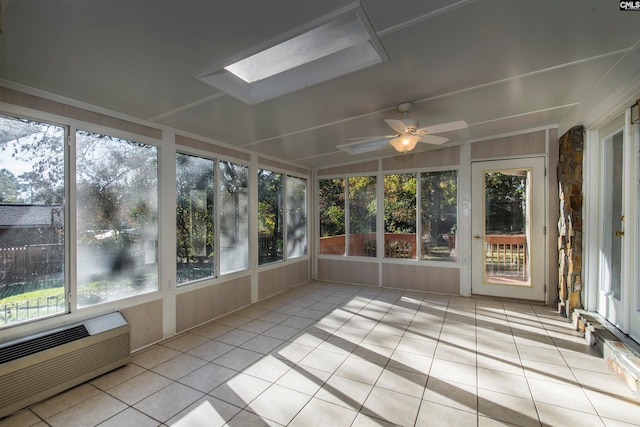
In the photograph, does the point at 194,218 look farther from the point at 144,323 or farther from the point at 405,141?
the point at 405,141

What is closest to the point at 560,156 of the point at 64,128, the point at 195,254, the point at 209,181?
the point at 209,181

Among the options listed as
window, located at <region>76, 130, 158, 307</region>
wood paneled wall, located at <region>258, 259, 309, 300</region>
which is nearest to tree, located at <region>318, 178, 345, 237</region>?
wood paneled wall, located at <region>258, 259, 309, 300</region>

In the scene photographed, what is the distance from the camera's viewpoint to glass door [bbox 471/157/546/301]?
4434 mm

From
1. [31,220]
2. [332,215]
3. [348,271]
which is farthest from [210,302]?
[332,215]

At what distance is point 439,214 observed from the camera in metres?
5.07

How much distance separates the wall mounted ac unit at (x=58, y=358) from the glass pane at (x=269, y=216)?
2367 millimetres

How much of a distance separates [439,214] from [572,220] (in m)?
1.80

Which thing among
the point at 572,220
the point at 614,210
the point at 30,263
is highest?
the point at 614,210

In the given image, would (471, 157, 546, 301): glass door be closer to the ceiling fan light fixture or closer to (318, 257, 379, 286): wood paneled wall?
(318, 257, 379, 286): wood paneled wall

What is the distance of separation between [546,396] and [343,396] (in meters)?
1.54

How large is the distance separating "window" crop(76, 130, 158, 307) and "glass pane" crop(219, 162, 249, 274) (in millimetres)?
954

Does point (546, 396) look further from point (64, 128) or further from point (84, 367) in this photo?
point (64, 128)

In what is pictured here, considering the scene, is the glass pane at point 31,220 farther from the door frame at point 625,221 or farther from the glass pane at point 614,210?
the glass pane at point 614,210

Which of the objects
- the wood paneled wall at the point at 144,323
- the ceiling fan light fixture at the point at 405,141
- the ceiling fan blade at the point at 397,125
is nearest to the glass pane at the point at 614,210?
the ceiling fan light fixture at the point at 405,141
